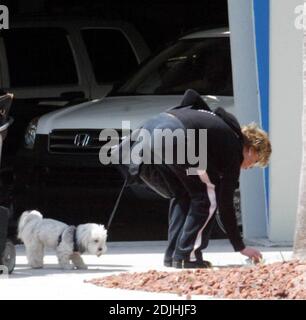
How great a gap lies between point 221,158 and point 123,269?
1.29m

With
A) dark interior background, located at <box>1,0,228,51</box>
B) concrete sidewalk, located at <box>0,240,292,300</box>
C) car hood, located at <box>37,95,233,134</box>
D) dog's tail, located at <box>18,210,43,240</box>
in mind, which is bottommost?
concrete sidewalk, located at <box>0,240,292,300</box>

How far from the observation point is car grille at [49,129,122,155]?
43.9 feet

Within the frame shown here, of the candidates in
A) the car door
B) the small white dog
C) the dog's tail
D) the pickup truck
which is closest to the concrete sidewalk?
the small white dog

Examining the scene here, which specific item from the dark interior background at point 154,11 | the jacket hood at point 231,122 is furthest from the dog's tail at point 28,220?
the dark interior background at point 154,11

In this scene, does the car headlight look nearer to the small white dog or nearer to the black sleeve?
the small white dog

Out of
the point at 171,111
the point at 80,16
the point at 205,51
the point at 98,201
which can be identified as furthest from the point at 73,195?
the point at 80,16

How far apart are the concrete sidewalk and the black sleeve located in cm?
61

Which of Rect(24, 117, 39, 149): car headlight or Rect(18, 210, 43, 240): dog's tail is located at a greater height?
Rect(24, 117, 39, 149): car headlight

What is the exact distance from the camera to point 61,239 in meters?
10.7

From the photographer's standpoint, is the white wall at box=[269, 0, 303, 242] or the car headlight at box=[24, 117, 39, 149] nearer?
the white wall at box=[269, 0, 303, 242]

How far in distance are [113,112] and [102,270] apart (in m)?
2.99

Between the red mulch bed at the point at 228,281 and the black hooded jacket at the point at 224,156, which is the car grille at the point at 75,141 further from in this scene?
the red mulch bed at the point at 228,281

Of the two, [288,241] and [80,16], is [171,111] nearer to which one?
[288,241]
